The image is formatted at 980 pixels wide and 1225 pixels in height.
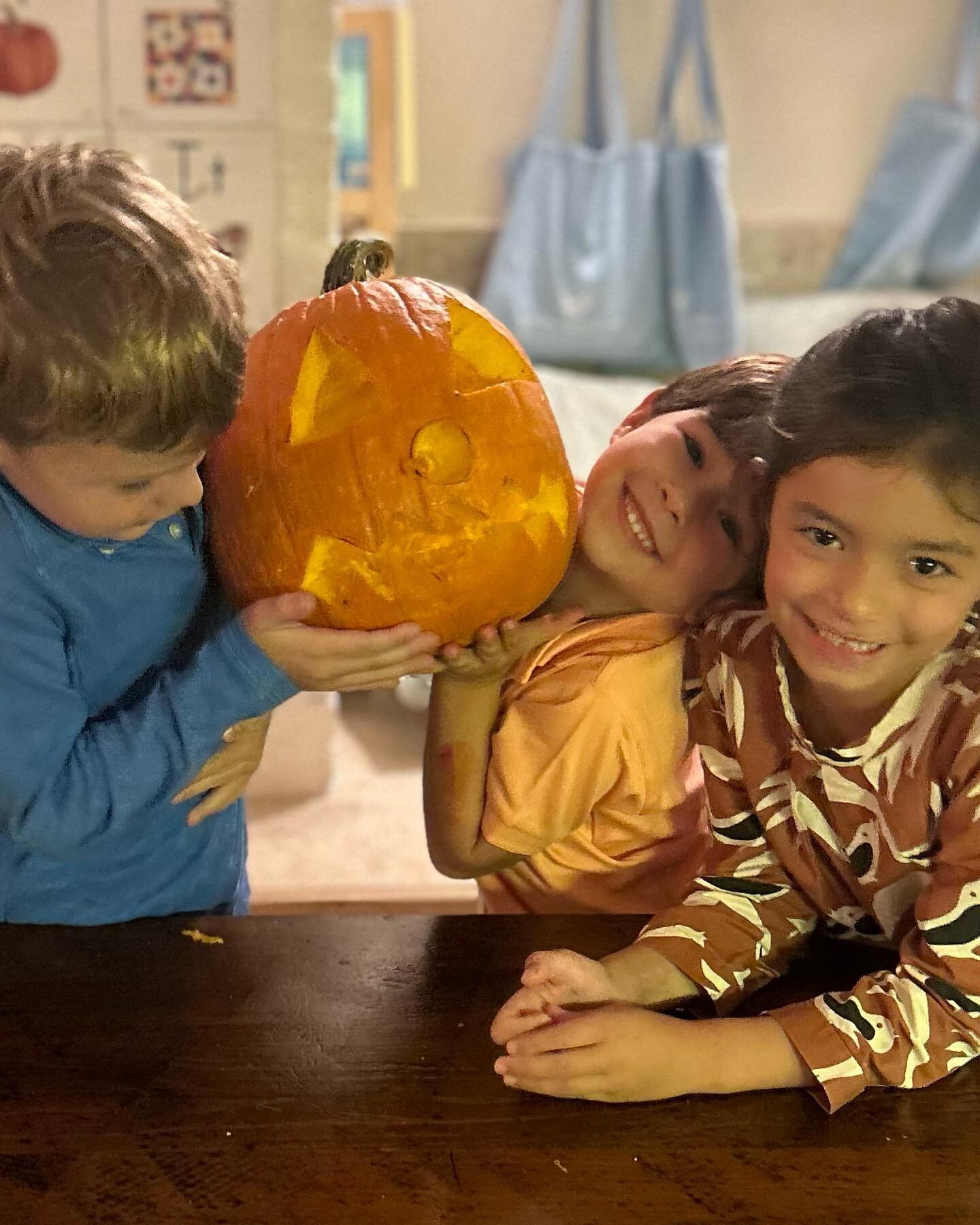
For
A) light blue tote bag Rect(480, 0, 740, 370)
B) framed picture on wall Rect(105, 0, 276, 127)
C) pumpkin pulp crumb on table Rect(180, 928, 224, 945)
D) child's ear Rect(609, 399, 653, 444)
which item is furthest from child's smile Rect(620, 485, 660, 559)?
light blue tote bag Rect(480, 0, 740, 370)

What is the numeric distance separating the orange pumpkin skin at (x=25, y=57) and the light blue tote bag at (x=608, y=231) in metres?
1.20

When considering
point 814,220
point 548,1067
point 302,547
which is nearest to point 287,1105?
point 548,1067

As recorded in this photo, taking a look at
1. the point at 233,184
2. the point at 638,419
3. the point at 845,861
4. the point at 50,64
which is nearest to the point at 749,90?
the point at 233,184

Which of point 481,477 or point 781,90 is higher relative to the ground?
point 781,90

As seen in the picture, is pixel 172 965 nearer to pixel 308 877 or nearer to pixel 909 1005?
pixel 909 1005

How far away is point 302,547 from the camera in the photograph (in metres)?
0.84

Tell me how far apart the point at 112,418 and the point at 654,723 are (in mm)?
527

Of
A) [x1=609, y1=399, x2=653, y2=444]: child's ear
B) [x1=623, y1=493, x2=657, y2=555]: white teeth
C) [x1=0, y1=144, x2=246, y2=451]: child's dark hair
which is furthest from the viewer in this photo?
[x1=609, y1=399, x2=653, y2=444]: child's ear

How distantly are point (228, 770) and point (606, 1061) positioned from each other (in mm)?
397

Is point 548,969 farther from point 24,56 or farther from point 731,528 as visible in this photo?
point 24,56

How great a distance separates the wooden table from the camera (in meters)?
0.71

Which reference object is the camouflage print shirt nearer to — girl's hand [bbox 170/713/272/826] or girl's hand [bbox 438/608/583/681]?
girl's hand [bbox 438/608/583/681]

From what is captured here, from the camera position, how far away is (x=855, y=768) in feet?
2.91

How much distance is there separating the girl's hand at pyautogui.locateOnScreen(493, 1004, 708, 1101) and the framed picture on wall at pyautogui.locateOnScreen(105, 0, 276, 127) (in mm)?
1958
